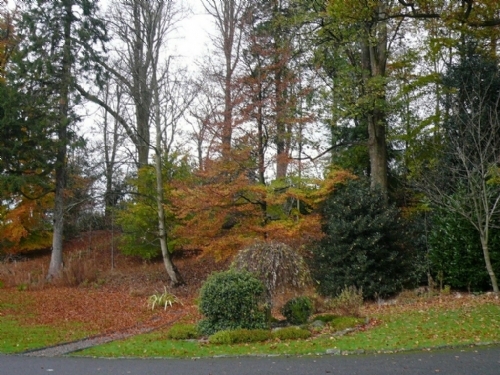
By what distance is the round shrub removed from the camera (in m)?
12.4

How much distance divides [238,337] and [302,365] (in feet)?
9.53

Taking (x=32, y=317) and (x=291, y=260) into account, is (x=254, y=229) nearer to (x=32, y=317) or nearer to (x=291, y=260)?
(x=291, y=260)

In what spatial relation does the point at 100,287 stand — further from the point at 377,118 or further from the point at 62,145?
the point at 377,118

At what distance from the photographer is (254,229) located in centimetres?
1725

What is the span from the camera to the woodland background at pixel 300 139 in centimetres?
1590

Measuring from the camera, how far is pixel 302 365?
8.16m

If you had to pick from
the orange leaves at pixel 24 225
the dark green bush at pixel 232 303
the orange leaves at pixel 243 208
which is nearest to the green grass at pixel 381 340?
the dark green bush at pixel 232 303

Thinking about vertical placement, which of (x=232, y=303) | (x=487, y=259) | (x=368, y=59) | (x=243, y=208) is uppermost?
(x=368, y=59)

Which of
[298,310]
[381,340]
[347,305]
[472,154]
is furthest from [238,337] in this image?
[472,154]

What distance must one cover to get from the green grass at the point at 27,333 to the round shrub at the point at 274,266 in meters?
4.69

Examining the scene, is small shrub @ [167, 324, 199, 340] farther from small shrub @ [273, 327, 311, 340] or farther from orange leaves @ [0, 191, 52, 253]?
orange leaves @ [0, 191, 52, 253]

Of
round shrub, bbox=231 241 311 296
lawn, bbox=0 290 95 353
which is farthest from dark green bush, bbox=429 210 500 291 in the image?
lawn, bbox=0 290 95 353

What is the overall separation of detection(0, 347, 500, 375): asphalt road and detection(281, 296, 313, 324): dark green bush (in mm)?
3697

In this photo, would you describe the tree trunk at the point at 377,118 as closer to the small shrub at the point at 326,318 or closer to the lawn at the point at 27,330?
the small shrub at the point at 326,318
